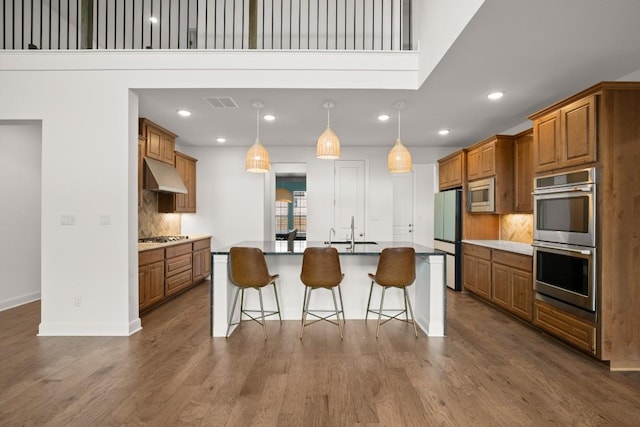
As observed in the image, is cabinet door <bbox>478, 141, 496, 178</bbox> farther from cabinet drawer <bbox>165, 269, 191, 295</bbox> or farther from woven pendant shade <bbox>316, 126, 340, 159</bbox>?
cabinet drawer <bbox>165, 269, 191, 295</bbox>

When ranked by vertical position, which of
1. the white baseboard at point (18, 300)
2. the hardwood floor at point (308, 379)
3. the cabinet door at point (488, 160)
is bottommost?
the hardwood floor at point (308, 379)

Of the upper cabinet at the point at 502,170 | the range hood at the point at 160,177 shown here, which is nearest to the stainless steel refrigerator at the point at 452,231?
the upper cabinet at the point at 502,170

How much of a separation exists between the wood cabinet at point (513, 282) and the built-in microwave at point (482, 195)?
0.77 meters

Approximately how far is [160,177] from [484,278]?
4.75 meters

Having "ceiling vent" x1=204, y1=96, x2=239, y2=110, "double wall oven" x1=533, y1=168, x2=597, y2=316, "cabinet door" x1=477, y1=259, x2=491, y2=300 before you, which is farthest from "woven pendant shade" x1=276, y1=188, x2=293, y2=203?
"double wall oven" x1=533, y1=168, x2=597, y2=316

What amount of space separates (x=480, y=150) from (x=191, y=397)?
16.1 feet

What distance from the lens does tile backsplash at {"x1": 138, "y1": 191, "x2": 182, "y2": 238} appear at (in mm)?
5168

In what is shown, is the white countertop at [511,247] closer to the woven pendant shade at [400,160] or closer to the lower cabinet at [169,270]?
the woven pendant shade at [400,160]

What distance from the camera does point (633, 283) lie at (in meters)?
2.79

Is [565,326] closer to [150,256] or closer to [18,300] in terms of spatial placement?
[150,256]

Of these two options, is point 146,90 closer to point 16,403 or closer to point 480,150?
point 16,403

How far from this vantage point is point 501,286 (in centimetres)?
427

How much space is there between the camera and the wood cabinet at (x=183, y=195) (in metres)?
5.71

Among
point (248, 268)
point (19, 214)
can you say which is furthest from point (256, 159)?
point (19, 214)
